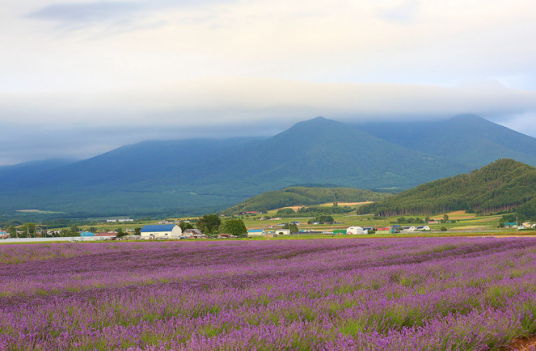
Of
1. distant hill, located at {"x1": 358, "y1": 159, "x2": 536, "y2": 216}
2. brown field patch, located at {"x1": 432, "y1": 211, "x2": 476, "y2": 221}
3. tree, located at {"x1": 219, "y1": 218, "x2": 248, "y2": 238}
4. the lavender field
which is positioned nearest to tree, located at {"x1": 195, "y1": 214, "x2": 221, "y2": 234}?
tree, located at {"x1": 219, "y1": 218, "x2": 248, "y2": 238}

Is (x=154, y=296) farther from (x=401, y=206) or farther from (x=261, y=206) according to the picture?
(x=261, y=206)

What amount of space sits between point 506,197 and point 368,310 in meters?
134

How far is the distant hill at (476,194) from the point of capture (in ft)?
402

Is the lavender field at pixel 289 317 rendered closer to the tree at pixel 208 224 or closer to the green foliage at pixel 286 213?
the tree at pixel 208 224

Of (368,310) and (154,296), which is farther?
(154,296)

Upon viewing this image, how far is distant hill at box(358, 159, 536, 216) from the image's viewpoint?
12244cm

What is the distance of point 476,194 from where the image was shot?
139125 millimetres

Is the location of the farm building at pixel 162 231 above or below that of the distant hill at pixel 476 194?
below

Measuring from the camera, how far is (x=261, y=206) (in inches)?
7554

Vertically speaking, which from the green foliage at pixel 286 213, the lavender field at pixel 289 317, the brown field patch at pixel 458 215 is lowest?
the brown field patch at pixel 458 215

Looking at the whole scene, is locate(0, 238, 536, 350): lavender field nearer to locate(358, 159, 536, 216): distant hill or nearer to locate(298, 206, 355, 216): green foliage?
locate(358, 159, 536, 216): distant hill

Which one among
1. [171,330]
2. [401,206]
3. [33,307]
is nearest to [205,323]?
[171,330]

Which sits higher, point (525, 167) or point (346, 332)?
point (525, 167)

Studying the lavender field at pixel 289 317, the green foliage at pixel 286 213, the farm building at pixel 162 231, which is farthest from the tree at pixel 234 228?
the green foliage at pixel 286 213
